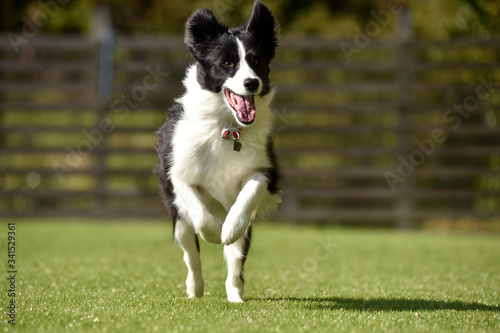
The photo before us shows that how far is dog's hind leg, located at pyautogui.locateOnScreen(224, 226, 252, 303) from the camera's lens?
4078 millimetres

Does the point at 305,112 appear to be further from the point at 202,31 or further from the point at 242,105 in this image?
the point at 242,105

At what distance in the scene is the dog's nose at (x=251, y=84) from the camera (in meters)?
3.80

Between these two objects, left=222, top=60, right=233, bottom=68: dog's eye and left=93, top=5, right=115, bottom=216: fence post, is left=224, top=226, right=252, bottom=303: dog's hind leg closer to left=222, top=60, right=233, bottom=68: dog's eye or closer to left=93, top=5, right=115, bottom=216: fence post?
left=222, top=60, right=233, bottom=68: dog's eye

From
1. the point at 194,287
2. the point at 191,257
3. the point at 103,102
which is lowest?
the point at 103,102

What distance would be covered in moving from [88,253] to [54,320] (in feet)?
10.6

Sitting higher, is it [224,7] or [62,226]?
[224,7]

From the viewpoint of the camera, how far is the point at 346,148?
960cm

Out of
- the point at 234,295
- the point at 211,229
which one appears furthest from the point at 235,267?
the point at 211,229

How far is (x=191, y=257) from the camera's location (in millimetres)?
4191

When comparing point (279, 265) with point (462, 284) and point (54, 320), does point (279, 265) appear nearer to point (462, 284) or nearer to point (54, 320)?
point (462, 284)

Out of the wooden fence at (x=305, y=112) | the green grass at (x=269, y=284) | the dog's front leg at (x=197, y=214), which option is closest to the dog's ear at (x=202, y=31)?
the dog's front leg at (x=197, y=214)

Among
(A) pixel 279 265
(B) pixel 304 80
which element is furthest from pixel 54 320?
(B) pixel 304 80

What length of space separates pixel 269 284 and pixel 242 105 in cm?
143

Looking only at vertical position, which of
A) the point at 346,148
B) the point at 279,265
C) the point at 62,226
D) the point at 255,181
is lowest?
the point at 62,226
